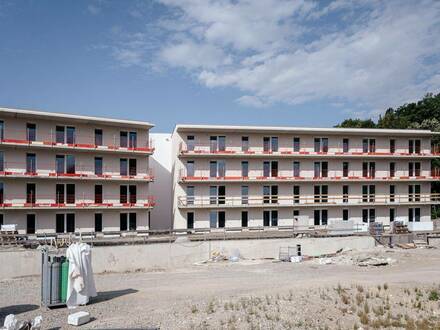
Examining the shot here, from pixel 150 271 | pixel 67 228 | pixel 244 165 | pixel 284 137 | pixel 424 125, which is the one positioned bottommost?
pixel 150 271

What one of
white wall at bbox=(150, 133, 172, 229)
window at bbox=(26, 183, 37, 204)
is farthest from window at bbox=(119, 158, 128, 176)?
window at bbox=(26, 183, 37, 204)

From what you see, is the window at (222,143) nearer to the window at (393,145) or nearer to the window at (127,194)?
the window at (127,194)

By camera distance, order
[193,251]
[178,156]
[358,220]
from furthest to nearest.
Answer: [358,220]
[178,156]
[193,251]

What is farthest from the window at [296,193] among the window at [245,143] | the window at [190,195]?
the window at [190,195]

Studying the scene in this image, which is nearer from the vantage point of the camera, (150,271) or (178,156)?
(150,271)

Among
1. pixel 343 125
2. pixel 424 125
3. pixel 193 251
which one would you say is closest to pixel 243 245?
pixel 193 251

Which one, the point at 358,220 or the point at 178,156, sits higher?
the point at 178,156

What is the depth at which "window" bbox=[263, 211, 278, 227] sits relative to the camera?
4203 centimetres

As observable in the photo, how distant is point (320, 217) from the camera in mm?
43344

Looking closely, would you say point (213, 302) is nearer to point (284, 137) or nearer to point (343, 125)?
point (284, 137)

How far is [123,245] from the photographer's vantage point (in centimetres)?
2995

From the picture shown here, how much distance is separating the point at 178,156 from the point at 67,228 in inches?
500

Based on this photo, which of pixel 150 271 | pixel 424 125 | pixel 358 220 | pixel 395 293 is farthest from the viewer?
pixel 424 125

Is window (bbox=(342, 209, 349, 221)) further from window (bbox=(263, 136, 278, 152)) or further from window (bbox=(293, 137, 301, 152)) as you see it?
window (bbox=(263, 136, 278, 152))
